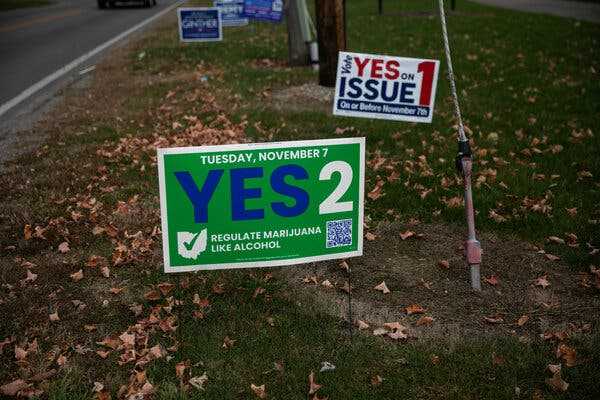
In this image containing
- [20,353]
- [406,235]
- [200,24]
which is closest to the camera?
[20,353]

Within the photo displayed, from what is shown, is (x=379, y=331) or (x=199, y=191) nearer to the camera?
(x=199, y=191)

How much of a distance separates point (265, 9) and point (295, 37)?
1.88 m

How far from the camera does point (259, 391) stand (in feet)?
11.0

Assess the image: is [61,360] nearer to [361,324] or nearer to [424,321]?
[361,324]

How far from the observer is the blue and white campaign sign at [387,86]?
4.13 m

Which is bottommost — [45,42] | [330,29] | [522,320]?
[522,320]

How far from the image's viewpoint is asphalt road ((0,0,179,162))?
32.2 feet

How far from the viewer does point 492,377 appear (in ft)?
11.2

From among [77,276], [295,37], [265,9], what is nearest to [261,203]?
[77,276]

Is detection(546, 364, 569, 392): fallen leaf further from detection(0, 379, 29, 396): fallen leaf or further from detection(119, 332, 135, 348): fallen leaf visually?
detection(0, 379, 29, 396): fallen leaf

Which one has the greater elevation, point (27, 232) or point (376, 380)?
point (27, 232)

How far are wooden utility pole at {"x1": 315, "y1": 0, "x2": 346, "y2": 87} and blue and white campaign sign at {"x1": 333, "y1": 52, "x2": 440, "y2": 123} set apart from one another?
4.06 metres

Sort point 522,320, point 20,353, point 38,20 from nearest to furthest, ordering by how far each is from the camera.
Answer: point 20,353, point 522,320, point 38,20

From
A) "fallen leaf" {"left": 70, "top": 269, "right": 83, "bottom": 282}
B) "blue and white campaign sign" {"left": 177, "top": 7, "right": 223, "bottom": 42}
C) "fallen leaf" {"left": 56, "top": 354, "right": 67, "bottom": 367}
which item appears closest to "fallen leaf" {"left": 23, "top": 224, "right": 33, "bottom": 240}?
"fallen leaf" {"left": 70, "top": 269, "right": 83, "bottom": 282}
